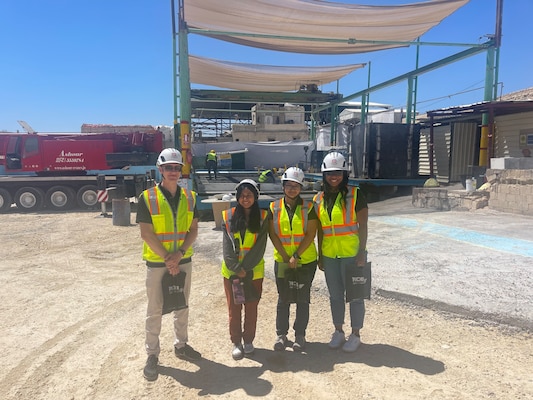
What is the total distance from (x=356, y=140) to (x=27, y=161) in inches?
488

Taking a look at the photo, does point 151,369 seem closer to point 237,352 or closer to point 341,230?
point 237,352

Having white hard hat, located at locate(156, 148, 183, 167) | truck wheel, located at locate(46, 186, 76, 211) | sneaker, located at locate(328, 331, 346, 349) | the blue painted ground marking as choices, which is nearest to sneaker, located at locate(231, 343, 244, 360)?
sneaker, located at locate(328, 331, 346, 349)

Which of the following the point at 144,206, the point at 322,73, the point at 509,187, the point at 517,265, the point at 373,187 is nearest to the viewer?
the point at 144,206

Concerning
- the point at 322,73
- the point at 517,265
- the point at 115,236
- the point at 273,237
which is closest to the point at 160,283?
the point at 273,237

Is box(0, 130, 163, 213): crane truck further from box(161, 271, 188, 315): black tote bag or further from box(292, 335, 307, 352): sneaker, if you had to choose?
box(292, 335, 307, 352): sneaker

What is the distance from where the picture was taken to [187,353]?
3.44 metres

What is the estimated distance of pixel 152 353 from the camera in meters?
3.25

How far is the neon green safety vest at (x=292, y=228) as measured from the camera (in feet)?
11.0

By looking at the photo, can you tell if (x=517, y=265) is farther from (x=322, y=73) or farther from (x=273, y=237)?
(x=322, y=73)

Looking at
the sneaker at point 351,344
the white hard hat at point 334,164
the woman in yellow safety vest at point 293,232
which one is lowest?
the sneaker at point 351,344

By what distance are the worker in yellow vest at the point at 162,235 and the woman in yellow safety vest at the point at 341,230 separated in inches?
46.0

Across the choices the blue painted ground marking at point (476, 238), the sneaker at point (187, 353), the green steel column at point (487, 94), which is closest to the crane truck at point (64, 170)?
the blue painted ground marking at point (476, 238)

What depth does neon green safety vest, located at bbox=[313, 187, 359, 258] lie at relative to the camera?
336 cm

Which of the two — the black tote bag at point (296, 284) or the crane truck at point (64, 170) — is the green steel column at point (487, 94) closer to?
the black tote bag at point (296, 284)
